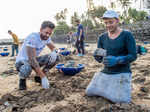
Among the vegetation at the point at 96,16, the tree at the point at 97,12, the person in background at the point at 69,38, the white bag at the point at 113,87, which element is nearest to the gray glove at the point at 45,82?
the white bag at the point at 113,87

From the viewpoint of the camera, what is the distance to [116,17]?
2.39 m

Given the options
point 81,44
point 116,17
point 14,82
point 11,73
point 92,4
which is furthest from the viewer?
point 92,4

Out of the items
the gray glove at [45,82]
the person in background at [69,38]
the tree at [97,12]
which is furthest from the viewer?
the tree at [97,12]

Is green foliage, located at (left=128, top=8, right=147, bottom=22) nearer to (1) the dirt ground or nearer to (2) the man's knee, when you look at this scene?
(1) the dirt ground

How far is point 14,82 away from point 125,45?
252cm

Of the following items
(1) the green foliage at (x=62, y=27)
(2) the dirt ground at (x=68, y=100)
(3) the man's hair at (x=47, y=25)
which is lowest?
(2) the dirt ground at (x=68, y=100)

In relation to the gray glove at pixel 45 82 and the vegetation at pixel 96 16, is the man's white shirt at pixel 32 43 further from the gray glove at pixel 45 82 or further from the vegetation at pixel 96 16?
the vegetation at pixel 96 16

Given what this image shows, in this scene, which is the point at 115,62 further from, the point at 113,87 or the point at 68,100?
the point at 68,100

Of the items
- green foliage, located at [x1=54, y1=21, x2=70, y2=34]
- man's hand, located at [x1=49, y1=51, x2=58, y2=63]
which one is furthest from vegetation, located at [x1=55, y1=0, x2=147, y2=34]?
man's hand, located at [x1=49, y1=51, x2=58, y2=63]

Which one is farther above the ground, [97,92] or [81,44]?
[81,44]

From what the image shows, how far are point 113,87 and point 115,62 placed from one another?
0.37 meters

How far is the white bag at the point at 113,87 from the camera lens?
2326 millimetres

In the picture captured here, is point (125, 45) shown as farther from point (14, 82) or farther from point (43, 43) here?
→ point (14, 82)

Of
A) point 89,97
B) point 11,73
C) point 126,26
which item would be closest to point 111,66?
point 89,97
